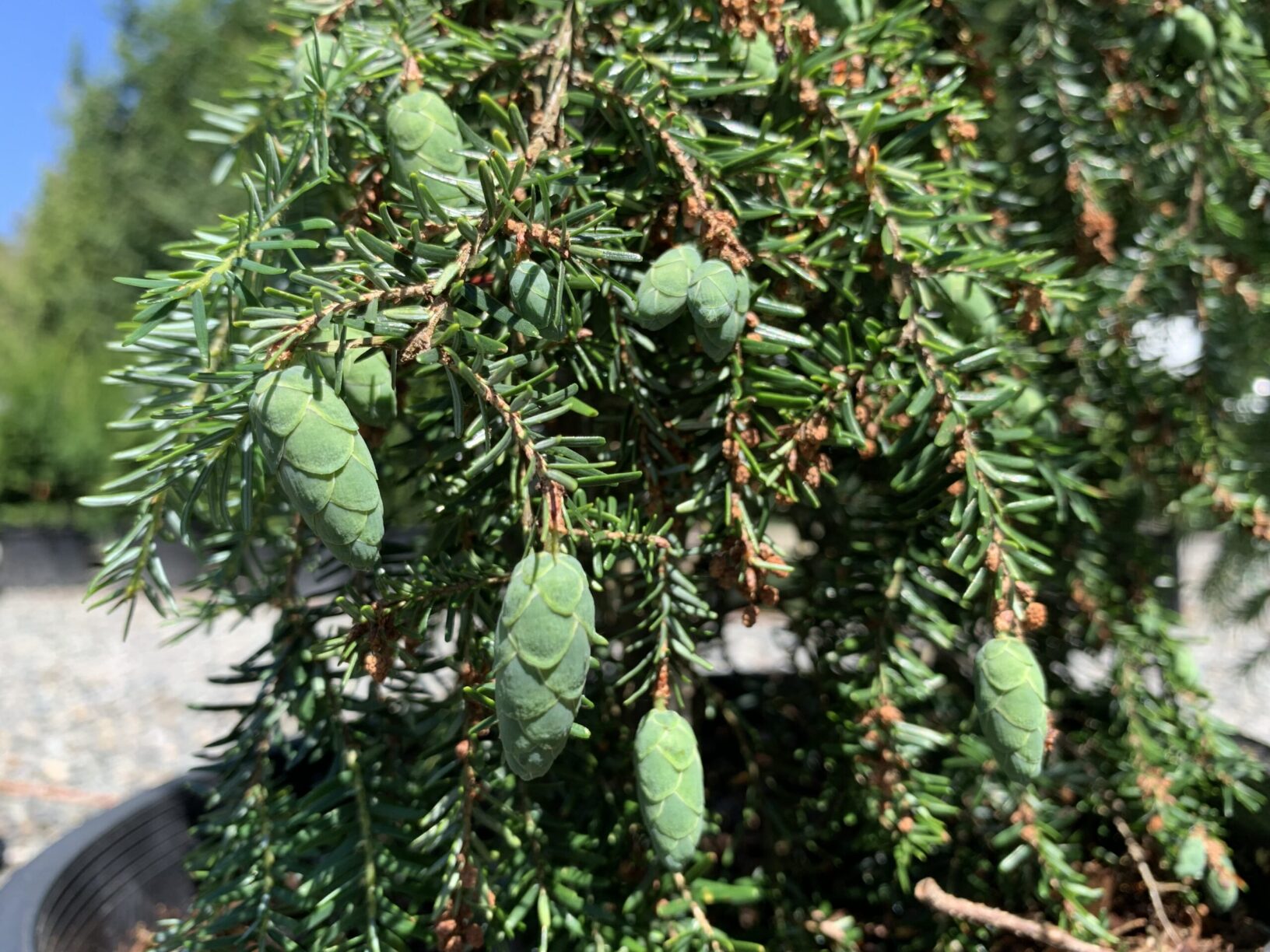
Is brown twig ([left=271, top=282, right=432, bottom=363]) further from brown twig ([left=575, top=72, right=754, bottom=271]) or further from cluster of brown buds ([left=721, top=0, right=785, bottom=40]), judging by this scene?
cluster of brown buds ([left=721, top=0, right=785, bottom=40])

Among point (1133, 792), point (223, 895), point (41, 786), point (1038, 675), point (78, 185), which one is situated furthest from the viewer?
point (78, 185)

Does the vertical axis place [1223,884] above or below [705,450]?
below

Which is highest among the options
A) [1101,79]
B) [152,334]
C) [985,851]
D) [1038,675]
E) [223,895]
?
[1101,79]

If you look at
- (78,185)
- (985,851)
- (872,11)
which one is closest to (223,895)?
(985,851)

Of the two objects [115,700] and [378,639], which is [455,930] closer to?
[378,639]

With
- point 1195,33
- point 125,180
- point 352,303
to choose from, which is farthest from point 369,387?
point 125,180

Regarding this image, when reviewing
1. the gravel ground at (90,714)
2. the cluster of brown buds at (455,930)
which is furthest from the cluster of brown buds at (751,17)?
the gravel ground at (90,714)

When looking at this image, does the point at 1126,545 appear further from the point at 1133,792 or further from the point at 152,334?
the point at 152,334
